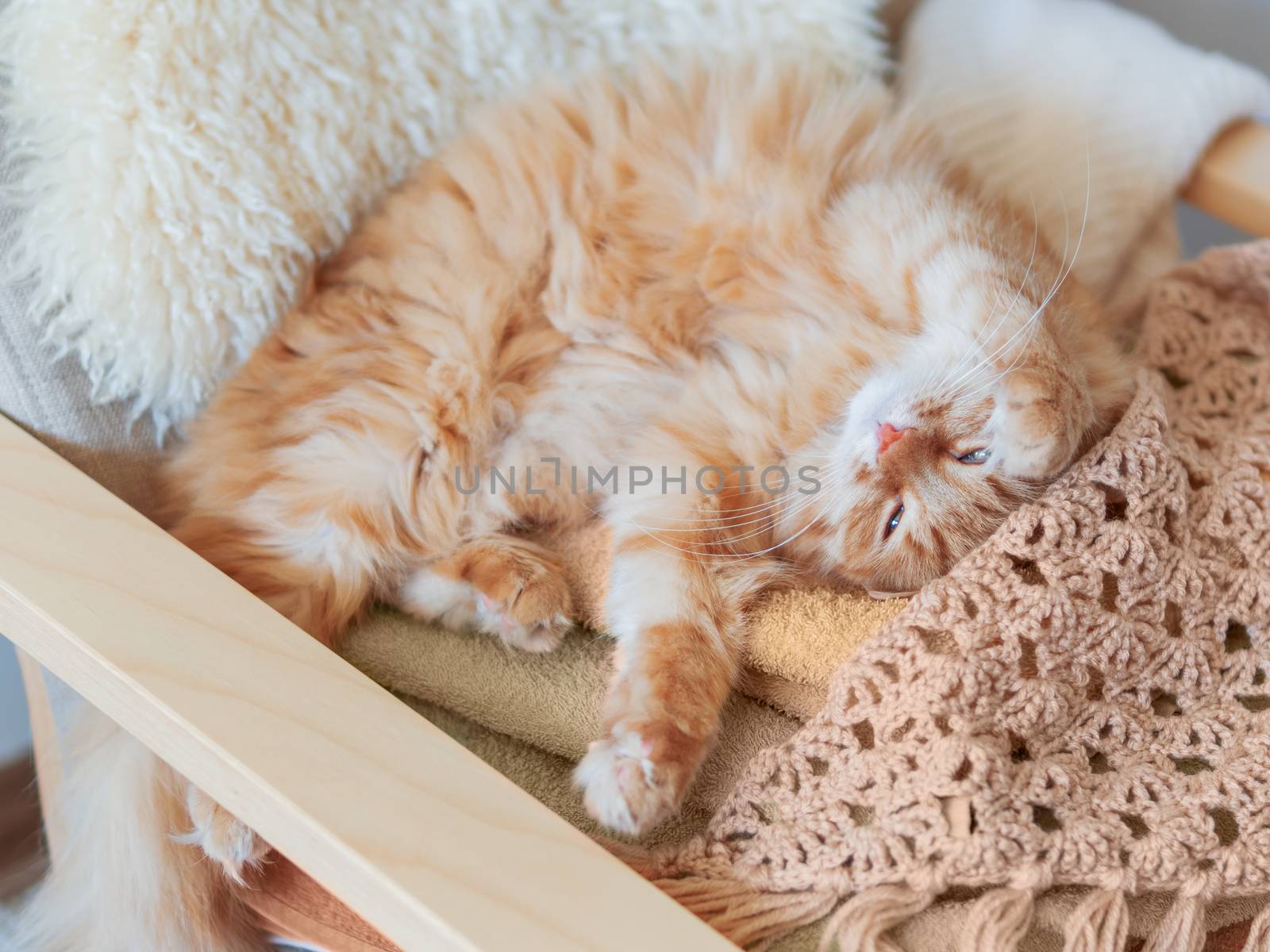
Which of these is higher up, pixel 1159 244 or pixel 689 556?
pixel 1159 244

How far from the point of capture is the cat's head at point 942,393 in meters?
1.10

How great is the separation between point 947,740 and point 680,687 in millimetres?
282

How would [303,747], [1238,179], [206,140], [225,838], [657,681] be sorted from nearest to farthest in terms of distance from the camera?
1. [303,747]
2. [225,838]
3. [657,681]
4. [206,140]
5. [1238,179]

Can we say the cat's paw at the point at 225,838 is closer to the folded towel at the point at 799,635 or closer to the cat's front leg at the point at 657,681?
the cat's front leg at the point at 657,681

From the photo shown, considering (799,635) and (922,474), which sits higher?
(922,474)

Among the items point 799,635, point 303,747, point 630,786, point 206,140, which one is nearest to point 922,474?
point 799,635

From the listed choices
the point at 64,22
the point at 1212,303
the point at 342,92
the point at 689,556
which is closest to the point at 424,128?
the point at 342,92

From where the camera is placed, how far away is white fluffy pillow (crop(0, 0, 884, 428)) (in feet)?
3.50

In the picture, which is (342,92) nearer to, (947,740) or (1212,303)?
(947,740)

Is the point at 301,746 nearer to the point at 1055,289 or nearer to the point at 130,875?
the point at 130,875

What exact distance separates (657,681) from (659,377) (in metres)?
0.43

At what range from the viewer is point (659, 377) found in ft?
4.13

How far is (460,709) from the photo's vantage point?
1.08m

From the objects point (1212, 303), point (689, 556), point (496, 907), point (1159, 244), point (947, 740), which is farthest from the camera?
point (1159, 244)
